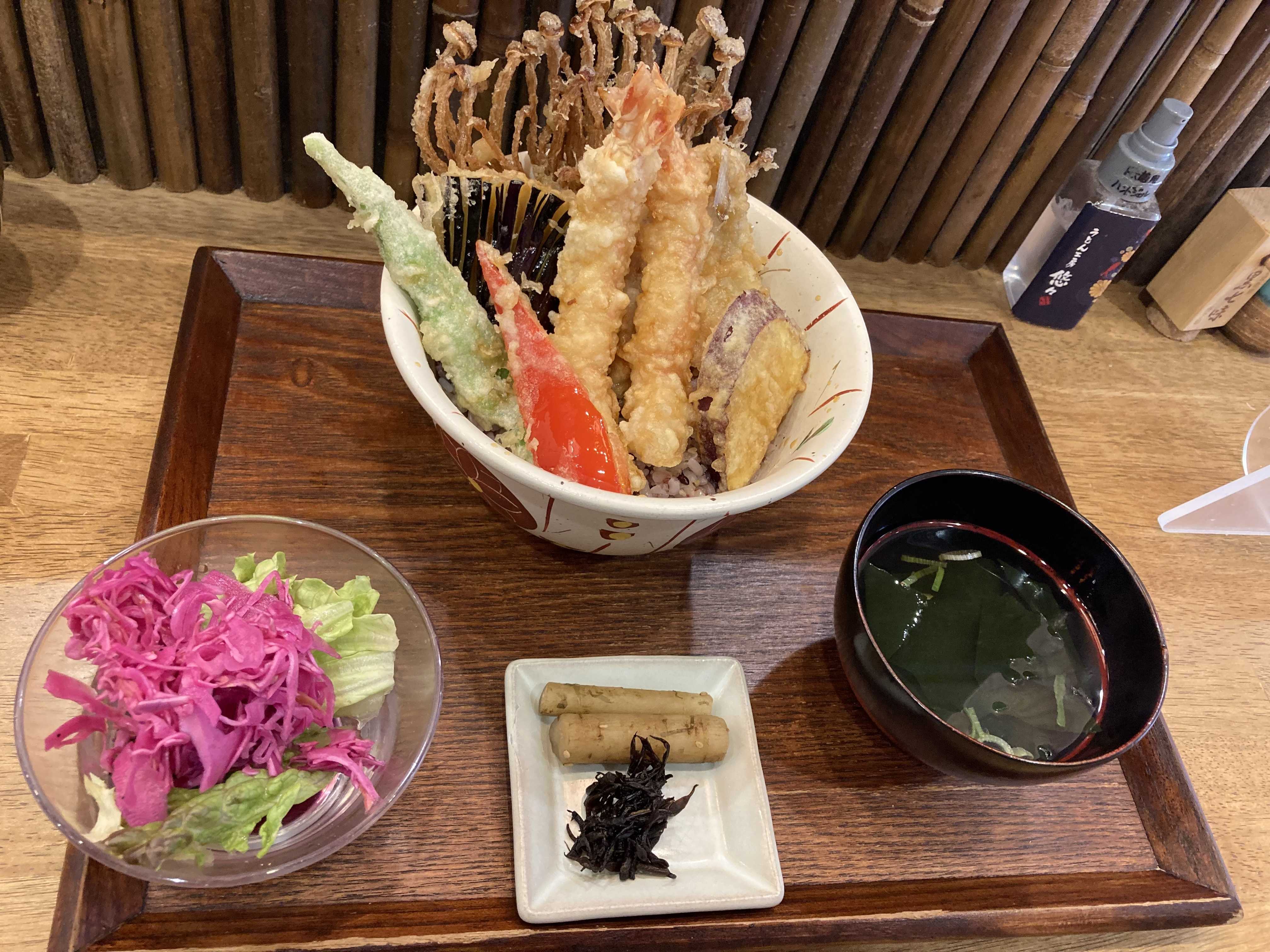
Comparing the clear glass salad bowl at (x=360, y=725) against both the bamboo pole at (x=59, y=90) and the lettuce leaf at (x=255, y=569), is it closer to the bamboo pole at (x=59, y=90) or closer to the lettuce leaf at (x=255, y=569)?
the lettuce leaf at (x=255, y=569)

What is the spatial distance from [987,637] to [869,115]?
1008 millimetres

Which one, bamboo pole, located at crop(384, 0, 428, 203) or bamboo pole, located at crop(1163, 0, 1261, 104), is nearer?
bamboo pole, located at crop(384, 0, 428, 203)

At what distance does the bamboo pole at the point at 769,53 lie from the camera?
A: 1408 mm

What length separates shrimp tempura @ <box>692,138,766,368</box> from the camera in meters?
1.05

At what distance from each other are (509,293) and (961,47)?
3.31 feet

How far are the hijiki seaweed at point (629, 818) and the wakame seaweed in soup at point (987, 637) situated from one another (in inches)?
10.9

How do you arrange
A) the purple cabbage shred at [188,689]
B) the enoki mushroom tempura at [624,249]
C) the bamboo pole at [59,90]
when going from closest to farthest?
the purple cabbage shred at [188,689]
the enoki mushroom tempura at [624,249]
the bamboo pole at [59,90]

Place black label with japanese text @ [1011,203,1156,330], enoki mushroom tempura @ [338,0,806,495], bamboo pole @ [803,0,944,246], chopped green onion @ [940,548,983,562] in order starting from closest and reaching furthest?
enoki mushroom tempura @ [338,0,806,495] < chopped green onion @ [940,548,983,562] < bamboo pole @ [803,0,944,246] < black label with japanese text @ [1011,203,1156,330]

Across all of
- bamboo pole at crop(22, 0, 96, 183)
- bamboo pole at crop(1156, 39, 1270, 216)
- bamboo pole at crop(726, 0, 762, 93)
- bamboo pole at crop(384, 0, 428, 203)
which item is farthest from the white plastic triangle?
bamboo pole at crop(22, 0, 96, 183)

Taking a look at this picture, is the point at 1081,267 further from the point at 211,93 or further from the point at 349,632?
the point at 211,93

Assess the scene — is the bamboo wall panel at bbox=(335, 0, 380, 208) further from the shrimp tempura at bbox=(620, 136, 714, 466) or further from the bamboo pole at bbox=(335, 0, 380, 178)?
the shrimp tempura at bbox=(620, 136, 714, 466)

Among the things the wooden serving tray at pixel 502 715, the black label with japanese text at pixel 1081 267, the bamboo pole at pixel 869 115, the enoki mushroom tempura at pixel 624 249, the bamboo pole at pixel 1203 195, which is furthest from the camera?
the bamboo pole at pixel 1203 195

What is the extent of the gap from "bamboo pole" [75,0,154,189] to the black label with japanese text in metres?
1.64

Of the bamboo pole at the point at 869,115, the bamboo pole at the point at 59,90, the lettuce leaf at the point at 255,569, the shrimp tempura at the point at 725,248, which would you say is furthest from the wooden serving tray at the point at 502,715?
the bamboo pole at the point at 869,115
